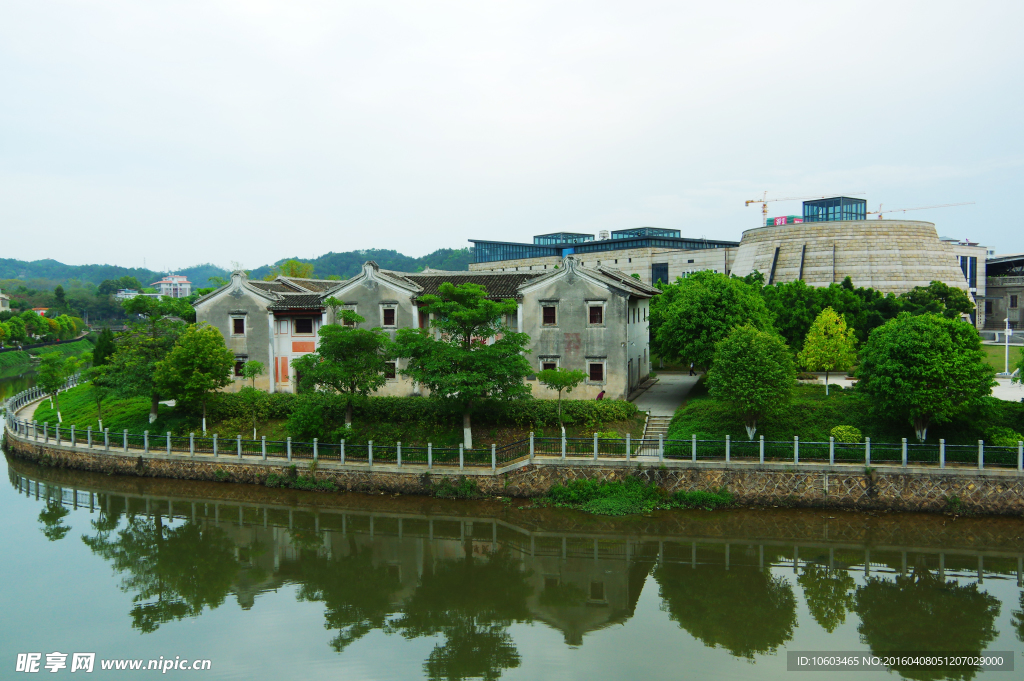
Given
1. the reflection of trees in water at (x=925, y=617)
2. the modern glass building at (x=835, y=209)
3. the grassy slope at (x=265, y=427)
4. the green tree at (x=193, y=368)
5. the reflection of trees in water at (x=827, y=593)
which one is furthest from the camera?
the modern glass building at (x=835, y=209)

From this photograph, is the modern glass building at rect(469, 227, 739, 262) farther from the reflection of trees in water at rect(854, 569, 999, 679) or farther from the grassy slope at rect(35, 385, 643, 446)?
the reflection of trees in water at rect(854, 569, 999, 679)

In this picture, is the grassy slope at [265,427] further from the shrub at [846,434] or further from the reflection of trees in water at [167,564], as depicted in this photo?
the shrub at [846,434]

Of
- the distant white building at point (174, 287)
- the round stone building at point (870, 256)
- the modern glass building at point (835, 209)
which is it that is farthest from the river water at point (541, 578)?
the distant white building at point (174, 287)

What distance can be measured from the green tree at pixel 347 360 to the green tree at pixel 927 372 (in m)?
17.0

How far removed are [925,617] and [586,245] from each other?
8571 cm

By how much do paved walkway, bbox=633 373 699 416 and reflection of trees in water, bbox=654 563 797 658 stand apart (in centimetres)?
1012

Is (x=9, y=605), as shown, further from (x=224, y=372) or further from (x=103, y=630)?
(x=224, y=372)

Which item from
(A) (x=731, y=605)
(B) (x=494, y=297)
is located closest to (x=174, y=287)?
(B) (x=494, y=297)

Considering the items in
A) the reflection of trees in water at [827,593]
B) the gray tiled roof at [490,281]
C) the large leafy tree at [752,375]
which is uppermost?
the gray tiled roof at [490,281]

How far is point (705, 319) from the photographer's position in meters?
28.0

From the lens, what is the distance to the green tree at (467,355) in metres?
22.6

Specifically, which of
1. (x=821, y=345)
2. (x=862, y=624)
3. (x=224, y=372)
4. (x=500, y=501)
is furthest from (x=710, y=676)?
(x=224, y=372)

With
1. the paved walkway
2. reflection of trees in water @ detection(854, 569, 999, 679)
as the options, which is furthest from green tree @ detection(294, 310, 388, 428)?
reflection of trees in water @ detection(854, 569, 999, 679)

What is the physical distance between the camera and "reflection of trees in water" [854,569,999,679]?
1334 cm
